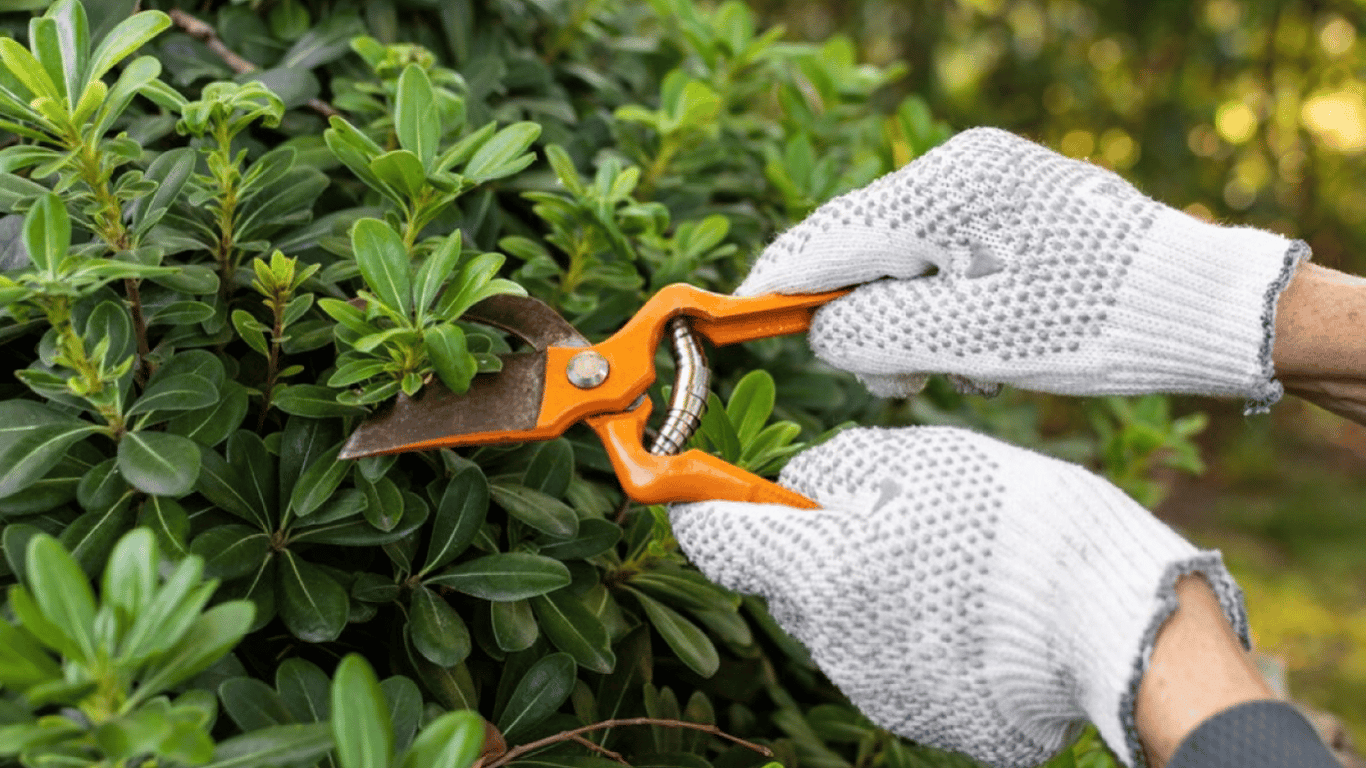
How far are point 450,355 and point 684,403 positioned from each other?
267 mm

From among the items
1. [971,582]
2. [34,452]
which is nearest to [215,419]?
[34,452]

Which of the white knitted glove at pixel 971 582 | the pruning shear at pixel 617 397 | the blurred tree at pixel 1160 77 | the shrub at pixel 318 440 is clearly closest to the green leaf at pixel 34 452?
the shrub at pixel 318 440

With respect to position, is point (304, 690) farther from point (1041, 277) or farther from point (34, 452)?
point (1041, 277)

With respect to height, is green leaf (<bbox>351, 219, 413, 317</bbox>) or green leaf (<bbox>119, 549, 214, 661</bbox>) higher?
green leaf (<bbox>351, 219, 413, 317</bbox>)

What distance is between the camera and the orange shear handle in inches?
48.3

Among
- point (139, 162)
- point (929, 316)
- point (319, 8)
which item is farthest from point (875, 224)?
point (319, 8)

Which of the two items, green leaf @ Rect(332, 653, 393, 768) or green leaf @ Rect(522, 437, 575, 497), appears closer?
Answer: green leaf @ Rect(332, 653, 393, 768)

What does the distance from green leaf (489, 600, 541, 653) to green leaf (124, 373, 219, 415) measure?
379mm

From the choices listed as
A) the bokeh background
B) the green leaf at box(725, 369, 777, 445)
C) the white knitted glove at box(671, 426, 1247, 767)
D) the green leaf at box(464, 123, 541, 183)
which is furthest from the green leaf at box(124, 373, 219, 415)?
the bokeh background

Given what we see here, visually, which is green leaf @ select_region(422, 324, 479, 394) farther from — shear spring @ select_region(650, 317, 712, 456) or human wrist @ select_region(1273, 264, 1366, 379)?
human wrist @ select_region(1273, 264, 1366, 379)

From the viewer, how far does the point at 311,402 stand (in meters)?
1.22

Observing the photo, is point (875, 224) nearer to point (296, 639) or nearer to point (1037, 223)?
point (1037, 223)

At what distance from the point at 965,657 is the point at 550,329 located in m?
A: 0.59

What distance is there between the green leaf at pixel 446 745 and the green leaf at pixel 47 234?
535mm
